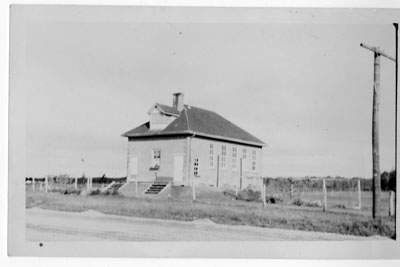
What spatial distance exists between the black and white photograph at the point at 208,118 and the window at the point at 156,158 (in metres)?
0.13

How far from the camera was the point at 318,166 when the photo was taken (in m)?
4.52

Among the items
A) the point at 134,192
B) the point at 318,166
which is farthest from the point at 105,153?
the point at 318,166

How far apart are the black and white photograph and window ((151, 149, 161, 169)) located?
0.42 feet

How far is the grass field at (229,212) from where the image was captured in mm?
4504

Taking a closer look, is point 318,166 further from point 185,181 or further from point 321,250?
point 185,181

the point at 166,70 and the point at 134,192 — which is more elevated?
the point at 166,70

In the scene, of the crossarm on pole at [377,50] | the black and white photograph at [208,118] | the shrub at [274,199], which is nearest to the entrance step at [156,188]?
the black and white photograph at [208,118]

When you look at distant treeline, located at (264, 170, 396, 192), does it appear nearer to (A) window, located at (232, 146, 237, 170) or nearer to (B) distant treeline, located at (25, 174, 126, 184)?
(A) window, located at (232, 146, 237, 170)

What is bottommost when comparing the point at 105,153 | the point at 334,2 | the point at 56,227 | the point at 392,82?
the point at 56,227

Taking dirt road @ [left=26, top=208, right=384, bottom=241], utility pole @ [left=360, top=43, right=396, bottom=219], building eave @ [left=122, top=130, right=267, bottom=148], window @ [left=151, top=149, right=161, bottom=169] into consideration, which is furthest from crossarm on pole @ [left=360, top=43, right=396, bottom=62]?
window @ [left=151, top=149, right=161, bottom=169]

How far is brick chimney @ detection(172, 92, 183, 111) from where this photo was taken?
179 inches

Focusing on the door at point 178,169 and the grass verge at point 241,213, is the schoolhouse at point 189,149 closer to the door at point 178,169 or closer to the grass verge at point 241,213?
the door at point 178,169

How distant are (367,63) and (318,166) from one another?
37.0 inches

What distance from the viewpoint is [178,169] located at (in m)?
4.62
